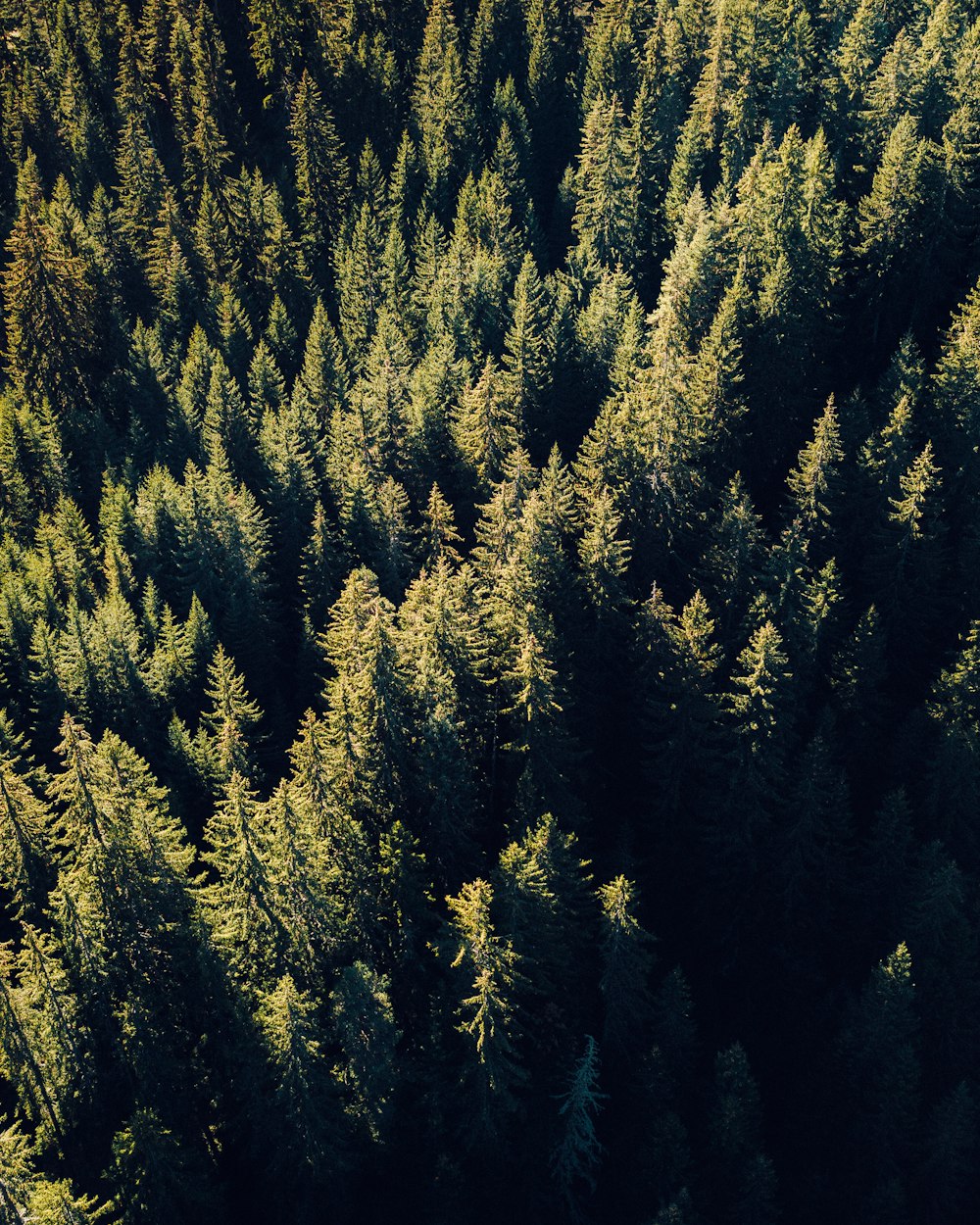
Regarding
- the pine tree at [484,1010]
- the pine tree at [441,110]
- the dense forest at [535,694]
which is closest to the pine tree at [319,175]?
the dense forest at [535,694]

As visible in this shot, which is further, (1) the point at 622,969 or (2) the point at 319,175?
(2) the point at 319,175

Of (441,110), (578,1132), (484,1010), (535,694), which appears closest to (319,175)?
(441,110)

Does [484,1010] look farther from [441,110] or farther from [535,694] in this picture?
[441,110]

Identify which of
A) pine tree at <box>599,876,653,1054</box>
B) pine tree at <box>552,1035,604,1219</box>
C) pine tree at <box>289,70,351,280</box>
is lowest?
pine tree at <box>552,1035,604,1219</box>

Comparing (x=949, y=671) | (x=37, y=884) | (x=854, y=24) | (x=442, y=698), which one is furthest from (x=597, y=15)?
(x=37, y=884)

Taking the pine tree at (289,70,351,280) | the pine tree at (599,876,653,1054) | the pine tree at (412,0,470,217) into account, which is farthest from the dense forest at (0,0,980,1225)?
the pine tree at (412,0,470,217)

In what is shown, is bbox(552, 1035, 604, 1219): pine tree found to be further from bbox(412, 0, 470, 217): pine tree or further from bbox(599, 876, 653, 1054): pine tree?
bbox(412, 0, 470, 217): pine tree

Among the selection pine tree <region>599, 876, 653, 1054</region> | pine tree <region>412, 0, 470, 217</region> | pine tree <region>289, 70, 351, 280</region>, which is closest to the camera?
pine tree <region>599, 876, 653, 1054</region>

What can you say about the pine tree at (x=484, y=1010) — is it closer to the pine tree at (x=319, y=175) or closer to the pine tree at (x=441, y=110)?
the pine tree at (x=441, y=110)

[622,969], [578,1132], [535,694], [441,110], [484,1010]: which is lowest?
[578,1132]
